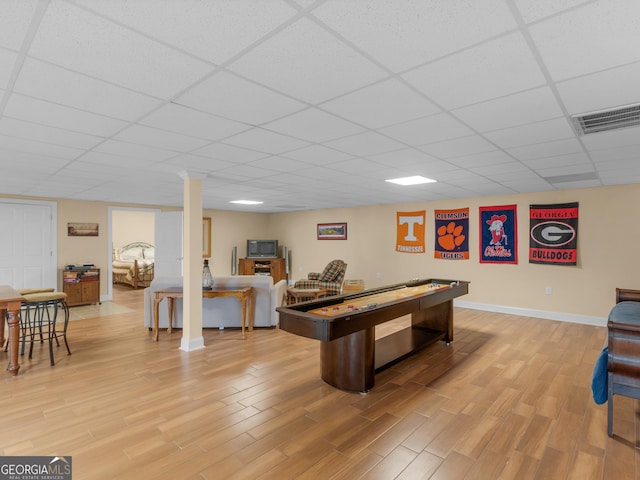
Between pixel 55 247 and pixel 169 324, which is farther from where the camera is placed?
pixel 55 247

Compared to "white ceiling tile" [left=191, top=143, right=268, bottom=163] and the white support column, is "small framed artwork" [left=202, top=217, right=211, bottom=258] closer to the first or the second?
the white support column

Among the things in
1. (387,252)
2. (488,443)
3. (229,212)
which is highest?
(229,212)

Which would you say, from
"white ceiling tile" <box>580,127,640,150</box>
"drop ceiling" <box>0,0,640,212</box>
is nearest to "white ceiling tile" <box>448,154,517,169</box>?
"drop ceiling" <box>0,0,640,212</box>

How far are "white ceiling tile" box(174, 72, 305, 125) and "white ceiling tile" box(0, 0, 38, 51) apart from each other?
2.46ft

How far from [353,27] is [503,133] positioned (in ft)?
6.28

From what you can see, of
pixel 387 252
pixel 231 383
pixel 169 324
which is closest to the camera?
pixel 231 383

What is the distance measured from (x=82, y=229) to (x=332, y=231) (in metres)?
5.67

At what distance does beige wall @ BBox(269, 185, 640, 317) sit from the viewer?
17.4 feet

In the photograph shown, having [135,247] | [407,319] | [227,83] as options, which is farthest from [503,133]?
[135,247]

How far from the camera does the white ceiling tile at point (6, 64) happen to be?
1586 millimetres

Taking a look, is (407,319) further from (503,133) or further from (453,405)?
(503,133)

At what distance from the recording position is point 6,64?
168 centimetres

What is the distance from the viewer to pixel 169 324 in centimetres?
493

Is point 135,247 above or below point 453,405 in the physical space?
above
